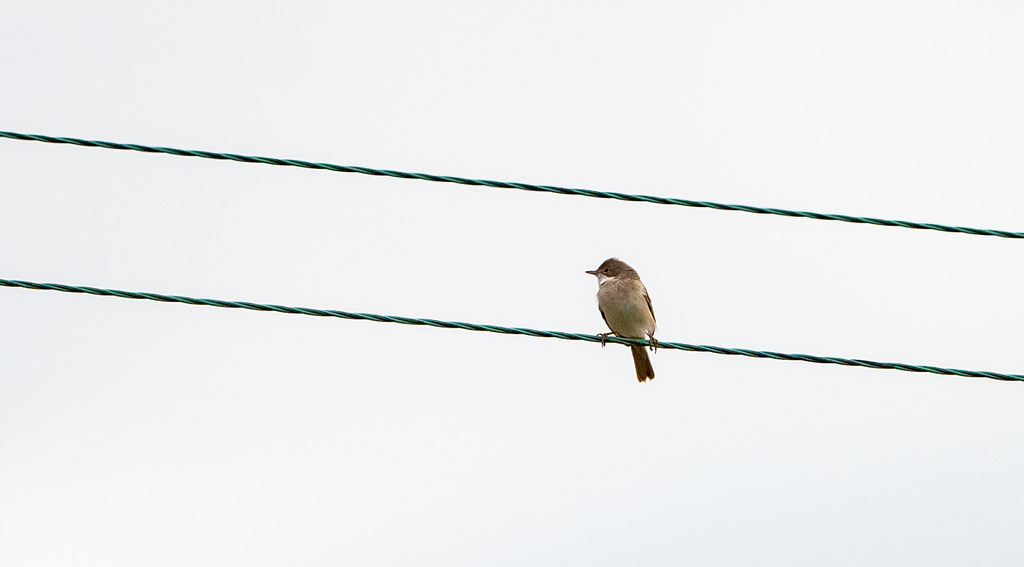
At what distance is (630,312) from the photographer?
37.8 ft

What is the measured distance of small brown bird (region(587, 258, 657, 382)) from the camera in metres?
11.5

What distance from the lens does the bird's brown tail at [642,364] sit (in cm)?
1168

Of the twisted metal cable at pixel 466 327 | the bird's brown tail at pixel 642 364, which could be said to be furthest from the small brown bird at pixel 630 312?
the twisted metal cable at pixel 466 327

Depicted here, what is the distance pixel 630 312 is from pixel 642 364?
469mm

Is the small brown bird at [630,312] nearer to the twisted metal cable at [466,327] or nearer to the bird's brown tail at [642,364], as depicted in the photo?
the bird's brown tail at [642,364]

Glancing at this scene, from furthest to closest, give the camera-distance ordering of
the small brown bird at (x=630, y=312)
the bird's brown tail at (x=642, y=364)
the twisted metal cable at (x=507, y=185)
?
the bird's brown tail at (x=642, y=364) → the small brown bird at (x=630, y=312) → the twisted metal cable at (x=507, y=185)

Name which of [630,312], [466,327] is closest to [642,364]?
[630,312]

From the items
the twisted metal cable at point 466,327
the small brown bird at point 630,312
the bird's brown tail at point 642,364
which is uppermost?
the small brown bird at point 630,312

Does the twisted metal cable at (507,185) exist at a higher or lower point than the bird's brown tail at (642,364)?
lower

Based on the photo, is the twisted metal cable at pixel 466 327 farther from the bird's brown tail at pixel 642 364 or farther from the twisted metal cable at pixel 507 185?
the bird's brown tail at pixel 642 364

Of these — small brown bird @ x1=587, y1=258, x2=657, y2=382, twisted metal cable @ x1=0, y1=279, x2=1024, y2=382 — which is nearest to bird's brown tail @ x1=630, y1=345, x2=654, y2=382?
small brown bird @ x1=587, y1=258, x2=657, y2=382

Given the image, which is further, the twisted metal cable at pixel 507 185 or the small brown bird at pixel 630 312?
the small brown bird at pixel 630 312

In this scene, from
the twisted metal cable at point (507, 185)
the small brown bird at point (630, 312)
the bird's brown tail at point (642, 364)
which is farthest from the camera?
the bird's brown tail at point (642, 364)

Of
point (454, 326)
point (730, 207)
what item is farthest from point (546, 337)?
point (730, 207)
